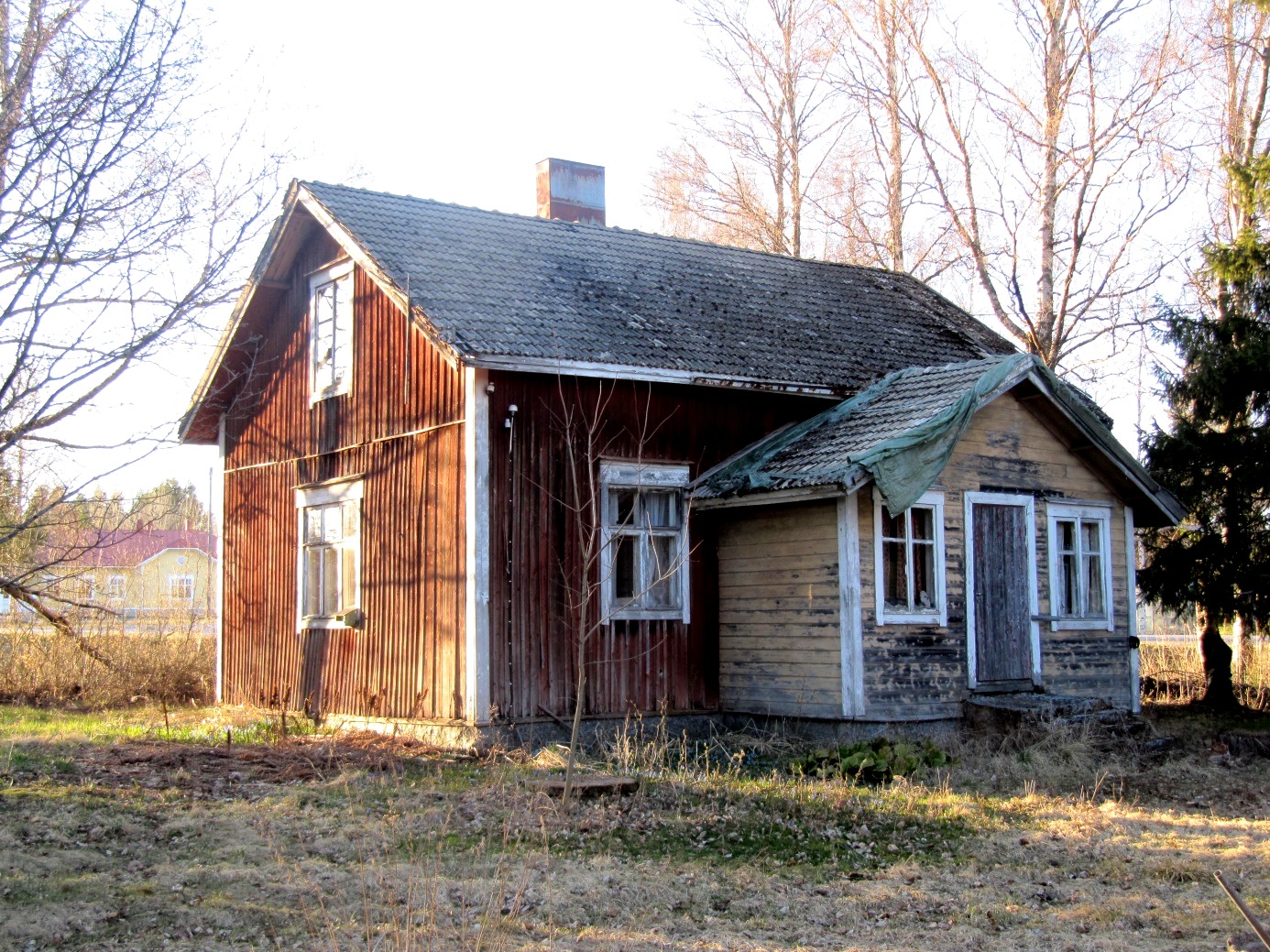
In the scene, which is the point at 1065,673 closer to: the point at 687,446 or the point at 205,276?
the point at 687,446

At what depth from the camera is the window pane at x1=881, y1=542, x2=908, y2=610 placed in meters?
13.6

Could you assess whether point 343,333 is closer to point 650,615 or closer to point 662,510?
point 662,510

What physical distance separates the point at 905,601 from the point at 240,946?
8689 millimetres

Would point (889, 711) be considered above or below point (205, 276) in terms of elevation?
below

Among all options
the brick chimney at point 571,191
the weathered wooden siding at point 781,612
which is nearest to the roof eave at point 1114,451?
the weathered wooden siding at point 781,612

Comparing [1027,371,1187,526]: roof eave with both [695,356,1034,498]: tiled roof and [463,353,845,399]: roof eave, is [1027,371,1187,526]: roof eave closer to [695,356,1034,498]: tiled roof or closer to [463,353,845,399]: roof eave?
[695,356,1034,498]: tiled roof

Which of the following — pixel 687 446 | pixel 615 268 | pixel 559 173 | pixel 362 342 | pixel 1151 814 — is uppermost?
pixel 559 173

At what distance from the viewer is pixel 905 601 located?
13.7m

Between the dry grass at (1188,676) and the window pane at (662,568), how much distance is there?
896cm

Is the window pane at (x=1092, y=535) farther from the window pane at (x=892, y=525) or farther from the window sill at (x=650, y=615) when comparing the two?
the window sill at (x=650, y=615)

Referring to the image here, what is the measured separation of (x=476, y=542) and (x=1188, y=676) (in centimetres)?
1259

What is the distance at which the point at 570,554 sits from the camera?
1380cm

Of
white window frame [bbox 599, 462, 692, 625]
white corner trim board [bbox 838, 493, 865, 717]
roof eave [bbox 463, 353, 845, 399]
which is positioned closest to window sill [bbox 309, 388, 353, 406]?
roof eave [bbox 463, 353, 845, 399]

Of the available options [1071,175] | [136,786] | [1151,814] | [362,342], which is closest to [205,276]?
[136,786]
